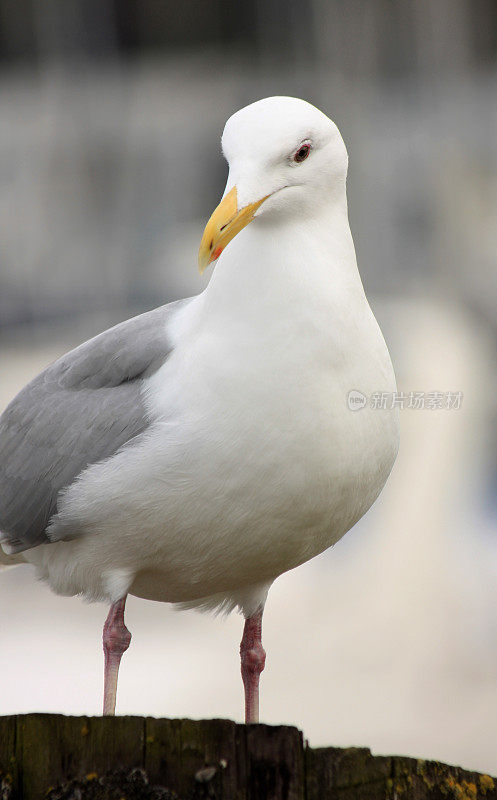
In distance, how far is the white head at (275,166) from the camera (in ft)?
9.54

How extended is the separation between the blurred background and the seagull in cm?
351

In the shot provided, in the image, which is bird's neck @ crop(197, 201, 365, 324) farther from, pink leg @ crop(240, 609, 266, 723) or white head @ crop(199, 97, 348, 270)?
pink leg @ crop(240, 609, 266, 723)

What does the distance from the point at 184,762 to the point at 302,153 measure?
4.67ft

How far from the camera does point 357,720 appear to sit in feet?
22.5

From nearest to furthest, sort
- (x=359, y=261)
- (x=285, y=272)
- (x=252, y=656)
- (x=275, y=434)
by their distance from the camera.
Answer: (x=275, y=434), (x=285, y=272), (x=252, y=656), (x=359, y=261)

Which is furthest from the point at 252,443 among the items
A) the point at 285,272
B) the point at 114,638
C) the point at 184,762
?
the point at 184,762

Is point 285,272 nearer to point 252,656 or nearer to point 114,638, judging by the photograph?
point 114,638

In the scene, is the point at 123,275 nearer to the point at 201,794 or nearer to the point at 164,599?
the point at 164,599

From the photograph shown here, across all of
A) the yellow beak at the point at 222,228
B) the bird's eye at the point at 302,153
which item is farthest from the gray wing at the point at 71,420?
the bird's eye at the point at 302,153

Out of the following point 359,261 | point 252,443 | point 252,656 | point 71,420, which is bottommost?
point 252,656

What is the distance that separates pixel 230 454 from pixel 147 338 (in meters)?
0.47

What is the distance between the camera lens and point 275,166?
9.90 ft

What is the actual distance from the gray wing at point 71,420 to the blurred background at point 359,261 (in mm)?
3305

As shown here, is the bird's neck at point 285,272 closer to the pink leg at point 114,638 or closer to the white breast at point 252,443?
the white breast at point 252,443
